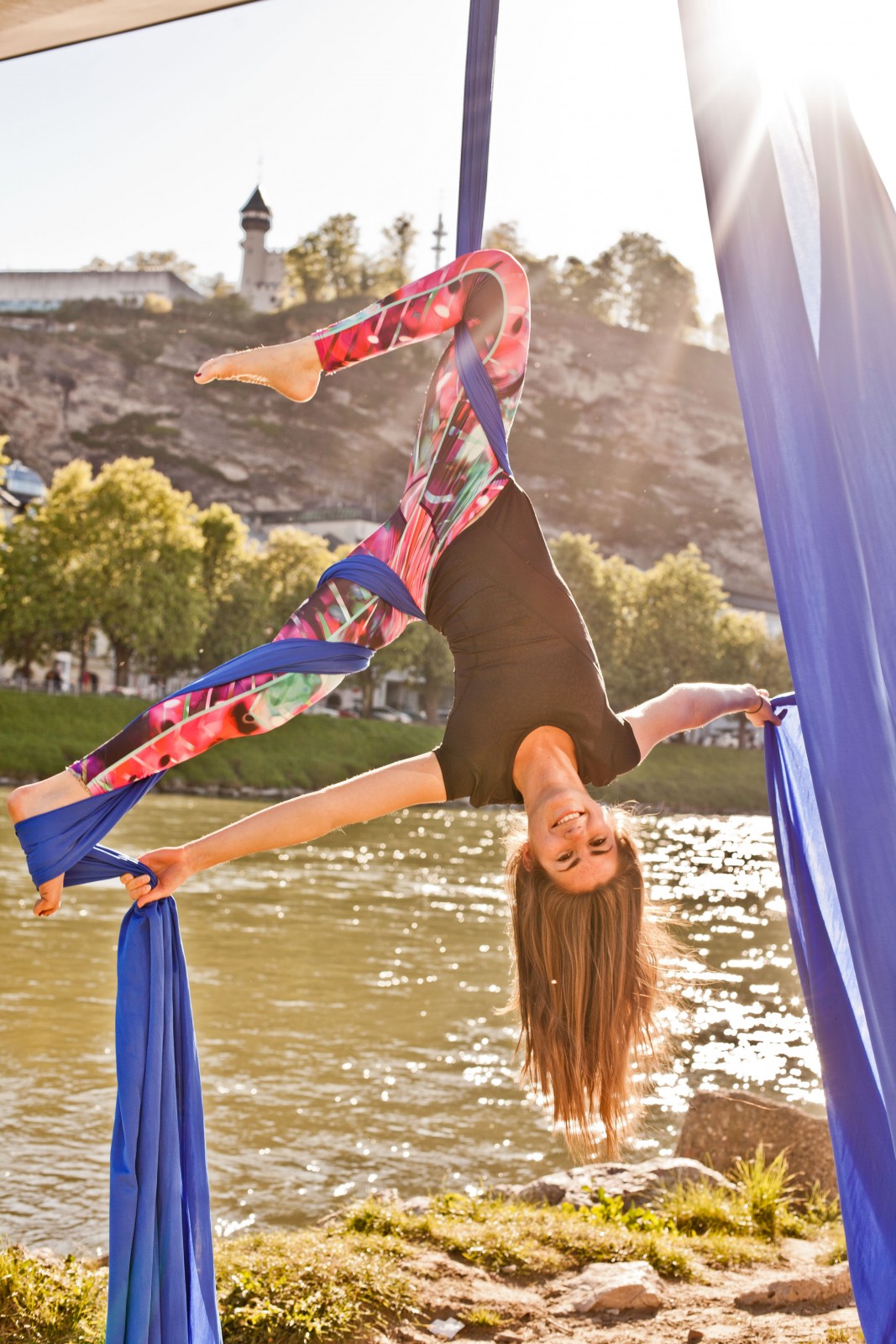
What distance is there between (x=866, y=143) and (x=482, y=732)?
5.33ft

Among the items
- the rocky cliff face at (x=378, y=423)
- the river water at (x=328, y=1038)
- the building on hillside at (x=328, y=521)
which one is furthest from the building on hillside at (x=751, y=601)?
the river water at (x=328, y=1038)

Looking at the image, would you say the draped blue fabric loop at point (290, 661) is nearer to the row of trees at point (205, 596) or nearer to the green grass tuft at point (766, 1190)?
the green grass tuft at point (766, 1190)

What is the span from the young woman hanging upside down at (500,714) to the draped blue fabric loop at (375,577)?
3 centimetres

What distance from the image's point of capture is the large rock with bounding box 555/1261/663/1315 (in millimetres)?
4059

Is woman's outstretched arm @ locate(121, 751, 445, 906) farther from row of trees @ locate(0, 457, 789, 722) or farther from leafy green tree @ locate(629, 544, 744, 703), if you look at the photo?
leafy green tree @ locate(629, 544, 744, 703)

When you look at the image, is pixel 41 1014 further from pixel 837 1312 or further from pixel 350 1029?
pixel 837 1312

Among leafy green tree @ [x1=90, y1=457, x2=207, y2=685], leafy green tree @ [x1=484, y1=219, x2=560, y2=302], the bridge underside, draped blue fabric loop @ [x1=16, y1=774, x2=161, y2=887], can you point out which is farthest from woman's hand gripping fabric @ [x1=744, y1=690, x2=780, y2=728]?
leafy green tree @ [x1=484, y1=219, x2=560, y2=302]

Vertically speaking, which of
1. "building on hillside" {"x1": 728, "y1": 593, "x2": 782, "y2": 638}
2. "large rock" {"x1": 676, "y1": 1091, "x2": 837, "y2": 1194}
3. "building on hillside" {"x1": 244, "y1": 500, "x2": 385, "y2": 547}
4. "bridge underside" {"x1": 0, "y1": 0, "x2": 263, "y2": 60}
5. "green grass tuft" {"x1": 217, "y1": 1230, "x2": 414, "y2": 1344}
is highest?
"building on hillside" {"x1": 244, "y1": 500, "x2": 385, "y2": 547}

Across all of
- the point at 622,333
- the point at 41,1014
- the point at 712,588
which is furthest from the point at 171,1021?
the point at 622,333

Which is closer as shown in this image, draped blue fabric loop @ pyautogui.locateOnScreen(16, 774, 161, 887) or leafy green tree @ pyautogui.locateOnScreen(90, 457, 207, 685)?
draped blue fabric loop @ pyautogui.locateOnScreen(16, 774, 161, 887)

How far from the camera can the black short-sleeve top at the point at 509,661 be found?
10.6 feet

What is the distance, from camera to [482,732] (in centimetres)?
322

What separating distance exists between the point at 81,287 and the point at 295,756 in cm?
7538

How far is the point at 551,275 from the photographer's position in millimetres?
114438
